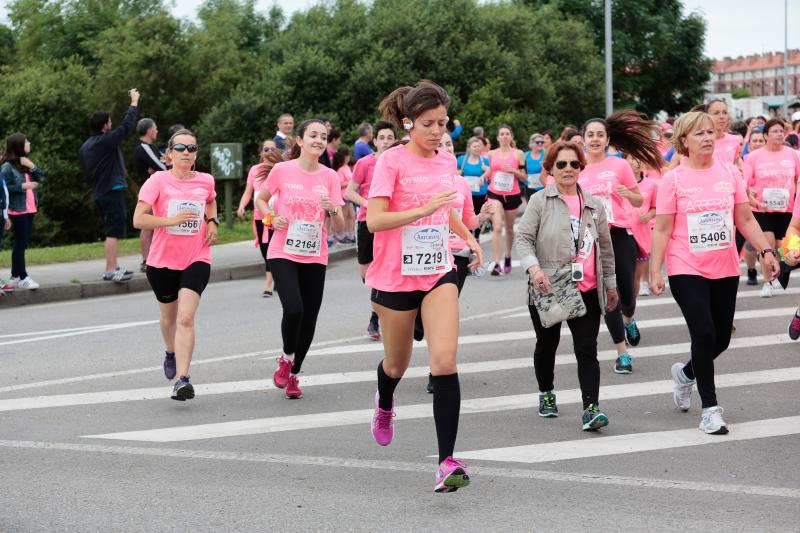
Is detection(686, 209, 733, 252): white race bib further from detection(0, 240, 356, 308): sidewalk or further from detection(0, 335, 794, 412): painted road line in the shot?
detection(0, 240, 356, 308): sidewalk

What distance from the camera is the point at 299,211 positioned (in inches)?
333

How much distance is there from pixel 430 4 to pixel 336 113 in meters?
5.18

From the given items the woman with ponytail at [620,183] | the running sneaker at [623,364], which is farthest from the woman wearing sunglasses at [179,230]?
the running sneaker at [623,364]

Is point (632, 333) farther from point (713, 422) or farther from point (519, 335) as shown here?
point (713, 422)

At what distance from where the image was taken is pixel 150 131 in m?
15.2

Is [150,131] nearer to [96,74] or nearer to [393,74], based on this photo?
[393,74]

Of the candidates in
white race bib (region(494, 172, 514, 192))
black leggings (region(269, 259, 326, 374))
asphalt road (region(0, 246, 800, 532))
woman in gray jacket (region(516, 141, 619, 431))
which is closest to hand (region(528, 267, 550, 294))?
woman in gray jacket (region(516, 141, 619, 431))

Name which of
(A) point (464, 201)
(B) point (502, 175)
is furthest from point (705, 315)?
(B) point (502, 175)

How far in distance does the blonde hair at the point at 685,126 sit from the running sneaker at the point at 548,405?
1.71 meters

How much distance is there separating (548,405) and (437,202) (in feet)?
7.77

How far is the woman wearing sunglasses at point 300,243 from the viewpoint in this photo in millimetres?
8352

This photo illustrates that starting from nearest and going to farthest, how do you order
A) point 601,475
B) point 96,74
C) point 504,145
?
point 601,475
point 504,145
point 96,74

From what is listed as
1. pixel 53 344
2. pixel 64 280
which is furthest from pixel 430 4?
pixel 53 344

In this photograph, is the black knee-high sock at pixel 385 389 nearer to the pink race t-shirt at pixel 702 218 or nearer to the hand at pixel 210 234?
the pink race t-shirt at pixel 702 218
